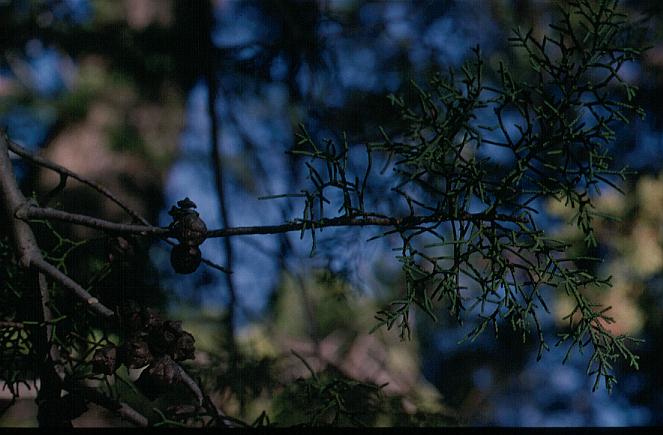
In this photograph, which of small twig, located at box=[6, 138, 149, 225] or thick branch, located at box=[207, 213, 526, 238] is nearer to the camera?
thick branch, located at box=[207, 213, 526, 238]

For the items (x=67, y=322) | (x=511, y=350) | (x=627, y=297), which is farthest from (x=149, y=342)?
(x=511, y=350)

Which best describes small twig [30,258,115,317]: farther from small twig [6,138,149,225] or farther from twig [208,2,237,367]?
twig [208,2,237,367]

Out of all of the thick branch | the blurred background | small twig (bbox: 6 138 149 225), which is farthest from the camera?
the blurred background

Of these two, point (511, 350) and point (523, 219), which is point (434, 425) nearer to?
point (523, 219)

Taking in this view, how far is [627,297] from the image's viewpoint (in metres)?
2.99

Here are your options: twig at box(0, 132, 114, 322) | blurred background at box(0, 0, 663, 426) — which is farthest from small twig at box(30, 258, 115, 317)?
blurred background at box(0, 0, 663, 426)

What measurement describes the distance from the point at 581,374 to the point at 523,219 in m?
3.15

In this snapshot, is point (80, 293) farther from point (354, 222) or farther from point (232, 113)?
point (232, 113)

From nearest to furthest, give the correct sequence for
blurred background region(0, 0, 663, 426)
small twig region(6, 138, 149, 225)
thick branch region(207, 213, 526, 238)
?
thick branch region(207, 213, 526, 238) → small twig region(6, 138, 149, 225) → blurred background region(0, 0, 663, 426)

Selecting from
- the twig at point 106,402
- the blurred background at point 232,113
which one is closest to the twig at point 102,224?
the twig at point 106,402

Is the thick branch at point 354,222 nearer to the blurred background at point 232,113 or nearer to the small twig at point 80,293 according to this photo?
the small twig at point 80,293

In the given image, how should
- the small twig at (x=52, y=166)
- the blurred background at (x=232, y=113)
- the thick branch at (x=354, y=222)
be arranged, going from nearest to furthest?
the thick branch at (x=354, y=222)
the small twig at (x=52, y=166)
the blurred background at (x=232, y=113)

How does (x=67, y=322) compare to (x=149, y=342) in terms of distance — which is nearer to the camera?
(x=149, y=342)

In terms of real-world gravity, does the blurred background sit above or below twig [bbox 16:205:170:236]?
above
